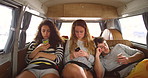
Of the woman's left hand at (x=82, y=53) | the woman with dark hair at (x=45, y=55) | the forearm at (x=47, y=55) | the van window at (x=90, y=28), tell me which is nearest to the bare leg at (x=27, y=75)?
the woman with dark hair at (x=45, y=55)

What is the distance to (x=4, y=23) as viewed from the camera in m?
2.07

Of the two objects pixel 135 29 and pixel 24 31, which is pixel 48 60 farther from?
pixel 135 29

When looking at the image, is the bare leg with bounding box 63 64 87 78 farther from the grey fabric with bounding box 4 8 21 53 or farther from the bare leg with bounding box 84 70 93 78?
the grey fabric with bounding box 4 8 21 53

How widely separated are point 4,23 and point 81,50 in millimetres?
1723

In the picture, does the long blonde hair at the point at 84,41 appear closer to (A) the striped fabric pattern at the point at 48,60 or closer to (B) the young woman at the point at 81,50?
(B) the young woman at the point at 81,50

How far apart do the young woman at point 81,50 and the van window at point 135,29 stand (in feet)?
6.43

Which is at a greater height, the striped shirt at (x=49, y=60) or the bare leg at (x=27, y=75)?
the striped shirt at (x=49, y=60)

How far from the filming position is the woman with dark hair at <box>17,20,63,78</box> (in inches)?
65.5

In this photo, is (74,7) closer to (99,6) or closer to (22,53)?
(99,6)

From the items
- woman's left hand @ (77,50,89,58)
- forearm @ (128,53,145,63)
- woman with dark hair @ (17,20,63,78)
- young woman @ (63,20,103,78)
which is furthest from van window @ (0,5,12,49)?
forearm @ (128,53,145,63)

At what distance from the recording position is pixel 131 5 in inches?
109

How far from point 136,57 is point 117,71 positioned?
1.52 ft

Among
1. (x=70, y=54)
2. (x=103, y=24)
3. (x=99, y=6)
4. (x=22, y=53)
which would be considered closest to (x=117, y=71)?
(x=70, y=54)

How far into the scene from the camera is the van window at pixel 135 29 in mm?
2974
